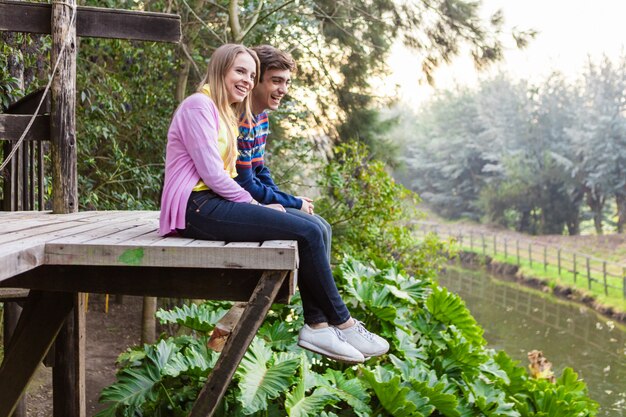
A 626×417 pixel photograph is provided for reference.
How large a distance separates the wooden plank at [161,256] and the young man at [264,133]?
1.56 ft

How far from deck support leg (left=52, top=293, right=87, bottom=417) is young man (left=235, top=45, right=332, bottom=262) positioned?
1.59 m

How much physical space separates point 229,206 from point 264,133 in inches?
22.9

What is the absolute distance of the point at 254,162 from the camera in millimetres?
3393

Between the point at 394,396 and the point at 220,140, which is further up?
the point at 220,140

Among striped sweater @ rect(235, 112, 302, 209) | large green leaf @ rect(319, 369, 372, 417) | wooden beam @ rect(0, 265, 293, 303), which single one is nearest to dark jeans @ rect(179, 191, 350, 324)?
wooden beam @ rect(0, 265, 293, 303)

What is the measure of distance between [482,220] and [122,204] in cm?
3412

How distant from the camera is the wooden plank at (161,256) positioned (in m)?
2.59

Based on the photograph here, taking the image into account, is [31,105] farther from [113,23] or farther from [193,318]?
[193,318]

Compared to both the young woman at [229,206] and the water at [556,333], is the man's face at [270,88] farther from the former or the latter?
the water at [556,333]

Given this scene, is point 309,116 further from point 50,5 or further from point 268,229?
point 268,229

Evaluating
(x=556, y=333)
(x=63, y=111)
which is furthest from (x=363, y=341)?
(x=556, y=333)

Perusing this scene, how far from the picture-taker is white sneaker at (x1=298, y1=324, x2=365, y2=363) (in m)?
2.87

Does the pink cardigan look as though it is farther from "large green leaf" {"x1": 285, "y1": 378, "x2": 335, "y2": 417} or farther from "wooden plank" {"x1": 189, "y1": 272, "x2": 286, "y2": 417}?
"large green leaf" {"x1": 285, "y1": 378, "x2": 335, "y2": 417}

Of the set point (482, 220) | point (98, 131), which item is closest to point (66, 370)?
point (98, 131)
